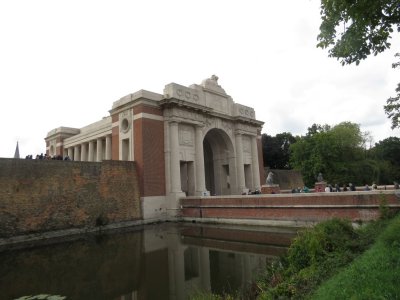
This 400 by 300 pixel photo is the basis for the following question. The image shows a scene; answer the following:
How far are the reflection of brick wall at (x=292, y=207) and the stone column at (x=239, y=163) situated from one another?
8637mm

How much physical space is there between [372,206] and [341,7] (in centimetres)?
989

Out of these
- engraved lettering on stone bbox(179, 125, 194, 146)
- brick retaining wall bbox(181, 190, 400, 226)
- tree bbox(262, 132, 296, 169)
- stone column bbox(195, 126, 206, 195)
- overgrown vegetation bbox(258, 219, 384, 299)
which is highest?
tree bbox(262, 132, 296, 169)

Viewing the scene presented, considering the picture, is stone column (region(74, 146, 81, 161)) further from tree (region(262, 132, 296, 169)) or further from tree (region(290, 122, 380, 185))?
tree (region(262, 132, 296, 169))

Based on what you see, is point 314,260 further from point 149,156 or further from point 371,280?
point 149,156

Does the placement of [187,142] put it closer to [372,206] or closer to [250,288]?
[372,206]

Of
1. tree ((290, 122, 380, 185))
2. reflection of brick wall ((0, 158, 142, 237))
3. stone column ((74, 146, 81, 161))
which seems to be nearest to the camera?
reflection of brick wall ((0, 158, 142, 237))

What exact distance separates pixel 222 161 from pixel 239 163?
1771 mm

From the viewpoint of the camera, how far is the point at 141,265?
9.86m

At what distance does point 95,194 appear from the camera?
61.2ft

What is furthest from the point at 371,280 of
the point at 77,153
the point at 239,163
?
the point at 77,153

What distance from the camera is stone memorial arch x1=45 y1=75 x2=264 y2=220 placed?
2252 centimetres

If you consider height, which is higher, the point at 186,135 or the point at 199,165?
the point at 186,135

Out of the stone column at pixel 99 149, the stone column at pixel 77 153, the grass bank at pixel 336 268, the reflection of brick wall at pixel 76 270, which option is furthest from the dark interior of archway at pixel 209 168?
the grass bank at pixel 336 268

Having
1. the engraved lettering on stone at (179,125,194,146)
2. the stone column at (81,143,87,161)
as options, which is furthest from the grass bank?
the stone column at (81,143,87,161)
